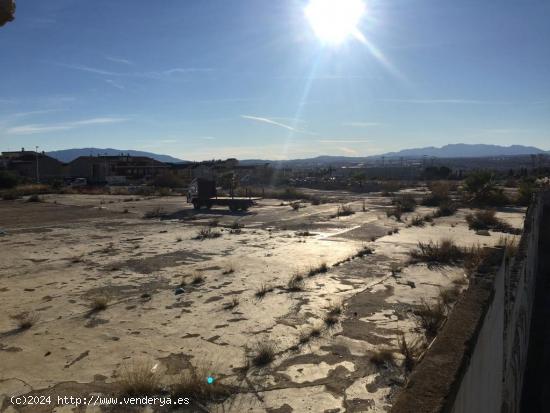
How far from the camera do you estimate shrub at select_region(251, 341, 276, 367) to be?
498cm

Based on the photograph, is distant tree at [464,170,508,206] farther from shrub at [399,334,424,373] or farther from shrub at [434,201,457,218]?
shrub at [399,334,424,373]

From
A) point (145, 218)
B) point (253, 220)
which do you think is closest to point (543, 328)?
point (253, 220)

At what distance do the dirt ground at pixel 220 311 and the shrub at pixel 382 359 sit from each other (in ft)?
0.28

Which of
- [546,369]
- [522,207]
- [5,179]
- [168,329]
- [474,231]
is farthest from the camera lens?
[5,179]

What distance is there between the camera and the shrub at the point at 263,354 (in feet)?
16.3

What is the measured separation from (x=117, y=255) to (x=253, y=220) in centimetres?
882

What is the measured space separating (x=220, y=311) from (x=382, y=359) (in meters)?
2.80

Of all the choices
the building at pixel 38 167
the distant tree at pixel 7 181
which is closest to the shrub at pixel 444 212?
the distant tree at pixel 7 181

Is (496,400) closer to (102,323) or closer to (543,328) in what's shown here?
(102,323)

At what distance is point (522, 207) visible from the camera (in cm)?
2417

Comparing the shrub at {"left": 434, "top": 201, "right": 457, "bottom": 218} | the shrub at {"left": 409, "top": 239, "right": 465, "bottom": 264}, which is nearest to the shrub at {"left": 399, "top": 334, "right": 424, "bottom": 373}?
the shrub at {"left": 409, "top": 239, "right": 465, "bottom": 264}

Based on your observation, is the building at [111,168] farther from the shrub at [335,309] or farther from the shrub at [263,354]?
the shrub at [263,354]

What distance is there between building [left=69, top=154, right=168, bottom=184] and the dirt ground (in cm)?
6344

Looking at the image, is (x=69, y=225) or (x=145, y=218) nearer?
(x=69, y=225)
